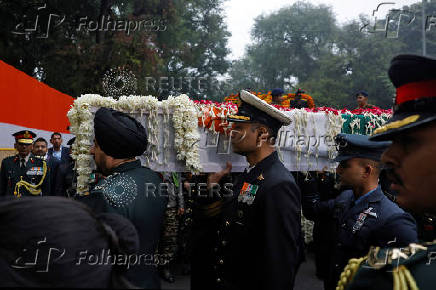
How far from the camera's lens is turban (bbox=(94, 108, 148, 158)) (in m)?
2.17

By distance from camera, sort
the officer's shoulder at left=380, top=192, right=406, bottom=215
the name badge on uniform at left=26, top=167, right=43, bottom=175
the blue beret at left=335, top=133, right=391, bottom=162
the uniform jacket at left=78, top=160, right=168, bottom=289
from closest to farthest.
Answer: the uniform jacket at left=78, top=160, right=168, bottom=289 → the officer's shoulder at left=380, top=192, right=406, bottom=215 → the blue beret at left=335, top=133, right=391, bottom=162 → the name badge on uniform at left=26, top=167, right=43, bottom=175

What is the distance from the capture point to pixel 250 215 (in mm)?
2422

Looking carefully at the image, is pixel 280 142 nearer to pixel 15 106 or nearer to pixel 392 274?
pixel 392 274

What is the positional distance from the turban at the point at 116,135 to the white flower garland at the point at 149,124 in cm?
82

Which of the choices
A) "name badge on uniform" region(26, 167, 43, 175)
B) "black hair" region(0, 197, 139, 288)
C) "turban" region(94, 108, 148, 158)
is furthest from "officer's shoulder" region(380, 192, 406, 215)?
"name badge on uniform" region(26, 167, 43, 175)

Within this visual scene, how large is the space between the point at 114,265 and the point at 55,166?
674cm

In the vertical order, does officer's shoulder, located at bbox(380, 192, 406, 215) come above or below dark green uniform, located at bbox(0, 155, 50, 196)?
above

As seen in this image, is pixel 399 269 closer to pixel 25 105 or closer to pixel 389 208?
pixel 389 208

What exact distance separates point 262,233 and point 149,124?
1.40m

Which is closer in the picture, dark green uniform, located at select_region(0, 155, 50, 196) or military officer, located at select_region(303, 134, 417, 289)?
military officer, located at select_region(303, 134, 417, 289)

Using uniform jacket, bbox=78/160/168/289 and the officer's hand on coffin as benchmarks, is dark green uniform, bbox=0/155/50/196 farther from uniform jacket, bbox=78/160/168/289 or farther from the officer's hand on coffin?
uniform jacket, bbox=78/160/168/289

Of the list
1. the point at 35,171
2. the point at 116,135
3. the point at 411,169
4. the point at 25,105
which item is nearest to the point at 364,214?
the point at 411,169

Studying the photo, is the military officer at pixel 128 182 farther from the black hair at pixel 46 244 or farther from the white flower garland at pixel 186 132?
the black hair at pixel 46 244

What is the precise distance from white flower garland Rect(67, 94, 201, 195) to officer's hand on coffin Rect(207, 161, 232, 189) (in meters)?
0.13
